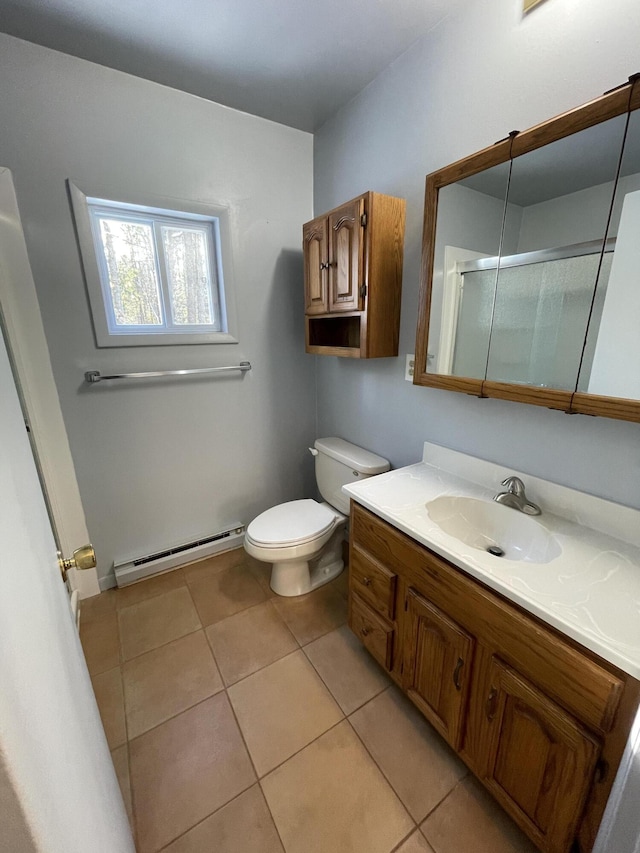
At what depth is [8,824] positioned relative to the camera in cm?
27

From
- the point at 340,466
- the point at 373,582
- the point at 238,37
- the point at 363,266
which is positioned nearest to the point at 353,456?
the point at 340,466

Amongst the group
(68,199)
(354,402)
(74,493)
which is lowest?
(74,493)

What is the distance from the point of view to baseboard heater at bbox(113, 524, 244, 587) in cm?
197

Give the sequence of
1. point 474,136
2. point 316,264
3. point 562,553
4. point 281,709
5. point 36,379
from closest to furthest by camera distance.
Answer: point 562,553 → point 474,136 → point 281,709 → point 36,379 → point 316,264

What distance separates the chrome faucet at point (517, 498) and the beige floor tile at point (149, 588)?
1.74 metres

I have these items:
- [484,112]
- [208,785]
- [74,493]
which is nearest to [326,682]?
[208,785]

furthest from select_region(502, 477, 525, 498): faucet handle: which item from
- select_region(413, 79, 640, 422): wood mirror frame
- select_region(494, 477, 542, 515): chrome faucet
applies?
select_region(413, 79, 640, 422): wood mirror frame

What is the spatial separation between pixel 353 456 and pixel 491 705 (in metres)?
1.12

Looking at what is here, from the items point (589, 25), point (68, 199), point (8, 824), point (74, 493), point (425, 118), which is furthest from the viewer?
point (74, 493)

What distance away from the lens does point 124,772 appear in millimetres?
1164

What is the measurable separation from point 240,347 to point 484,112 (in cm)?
143

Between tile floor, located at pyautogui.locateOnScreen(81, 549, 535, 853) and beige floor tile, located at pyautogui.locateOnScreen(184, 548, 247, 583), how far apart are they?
0.23 metres

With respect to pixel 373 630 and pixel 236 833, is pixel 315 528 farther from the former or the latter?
pixel 236 833

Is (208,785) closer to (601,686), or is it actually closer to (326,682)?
(326,682)
